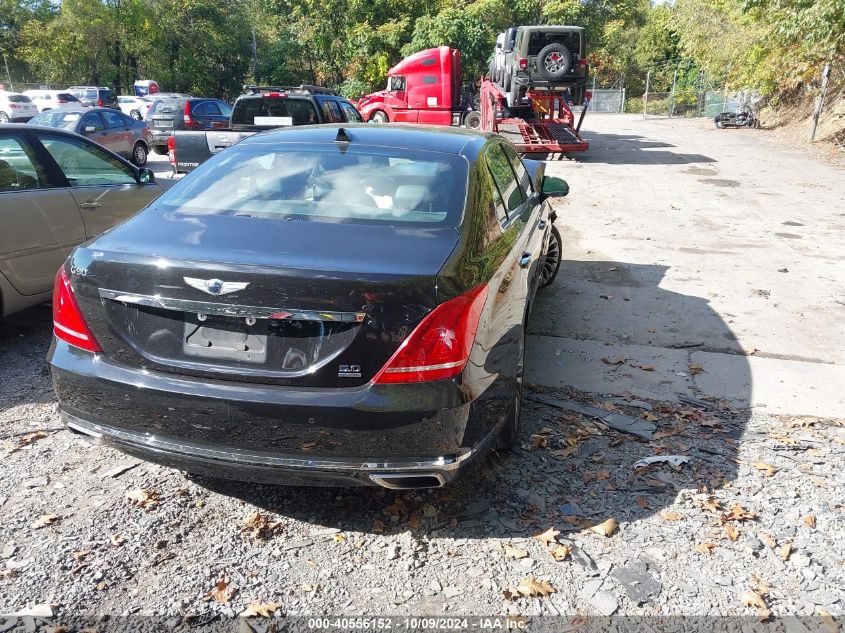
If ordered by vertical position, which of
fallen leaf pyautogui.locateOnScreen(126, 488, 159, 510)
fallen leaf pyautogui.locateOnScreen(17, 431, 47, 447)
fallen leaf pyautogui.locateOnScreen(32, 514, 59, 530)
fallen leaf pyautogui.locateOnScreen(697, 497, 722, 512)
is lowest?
fallen leaf pyautogui.locateOnScreen(697, 497, 722, 512)

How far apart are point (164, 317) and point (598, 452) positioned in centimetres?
249

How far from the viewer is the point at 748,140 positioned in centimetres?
2652

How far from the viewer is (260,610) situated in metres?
2.63

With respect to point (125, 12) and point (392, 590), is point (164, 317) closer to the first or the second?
point (392, 590)

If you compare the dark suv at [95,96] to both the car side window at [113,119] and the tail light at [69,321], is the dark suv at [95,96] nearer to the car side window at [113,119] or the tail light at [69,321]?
the car side window at [113,119]

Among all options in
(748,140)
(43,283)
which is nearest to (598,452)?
(43,283)

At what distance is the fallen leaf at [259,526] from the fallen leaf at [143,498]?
49cm

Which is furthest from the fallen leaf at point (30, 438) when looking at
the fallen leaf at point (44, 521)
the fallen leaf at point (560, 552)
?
the fallen leaf at point (560, 552)

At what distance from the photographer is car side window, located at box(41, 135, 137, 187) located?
5.61m

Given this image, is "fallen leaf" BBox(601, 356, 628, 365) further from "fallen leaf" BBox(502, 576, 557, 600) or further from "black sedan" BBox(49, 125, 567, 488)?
"fallen leaf" BBox(502, 576, 557, 600)

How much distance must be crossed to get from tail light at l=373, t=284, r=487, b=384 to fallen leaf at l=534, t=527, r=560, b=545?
98 centimetres

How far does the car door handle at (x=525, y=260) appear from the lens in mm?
3951

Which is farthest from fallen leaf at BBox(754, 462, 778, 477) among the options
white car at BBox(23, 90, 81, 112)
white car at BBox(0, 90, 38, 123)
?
white car at BBox(23, 90, 81, 112)

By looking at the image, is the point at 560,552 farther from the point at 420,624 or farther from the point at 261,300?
the point at 261,300
